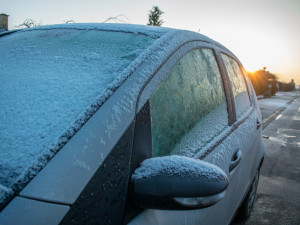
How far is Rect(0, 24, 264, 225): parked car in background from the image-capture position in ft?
2.63

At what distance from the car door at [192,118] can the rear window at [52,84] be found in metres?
0.18

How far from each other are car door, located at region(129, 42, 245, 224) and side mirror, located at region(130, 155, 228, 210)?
0.08 m

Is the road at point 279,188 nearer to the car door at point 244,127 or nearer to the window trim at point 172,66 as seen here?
the car door at point 244,127

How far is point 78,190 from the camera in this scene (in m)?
0.80

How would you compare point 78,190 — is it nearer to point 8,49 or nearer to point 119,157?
point 119,157

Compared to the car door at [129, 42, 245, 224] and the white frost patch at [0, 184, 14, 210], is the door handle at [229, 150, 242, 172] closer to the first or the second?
the car door at [129, 42, 245, 224]

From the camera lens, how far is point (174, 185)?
896mm

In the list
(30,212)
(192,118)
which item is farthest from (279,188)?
(30,212)

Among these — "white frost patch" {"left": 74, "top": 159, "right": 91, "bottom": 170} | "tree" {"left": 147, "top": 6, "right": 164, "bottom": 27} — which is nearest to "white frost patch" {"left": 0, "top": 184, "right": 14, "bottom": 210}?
"white frost patch" {"left": 74, "top": 159, "right": 91, "bottom": 170}

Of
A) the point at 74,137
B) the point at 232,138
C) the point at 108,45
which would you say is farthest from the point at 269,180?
the point at 74,137

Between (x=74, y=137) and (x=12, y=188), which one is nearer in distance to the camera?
(x=12, y=188)

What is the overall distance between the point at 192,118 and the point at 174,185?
626 millimetres

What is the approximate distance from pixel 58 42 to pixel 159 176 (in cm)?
103

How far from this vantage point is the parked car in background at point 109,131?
802mm
